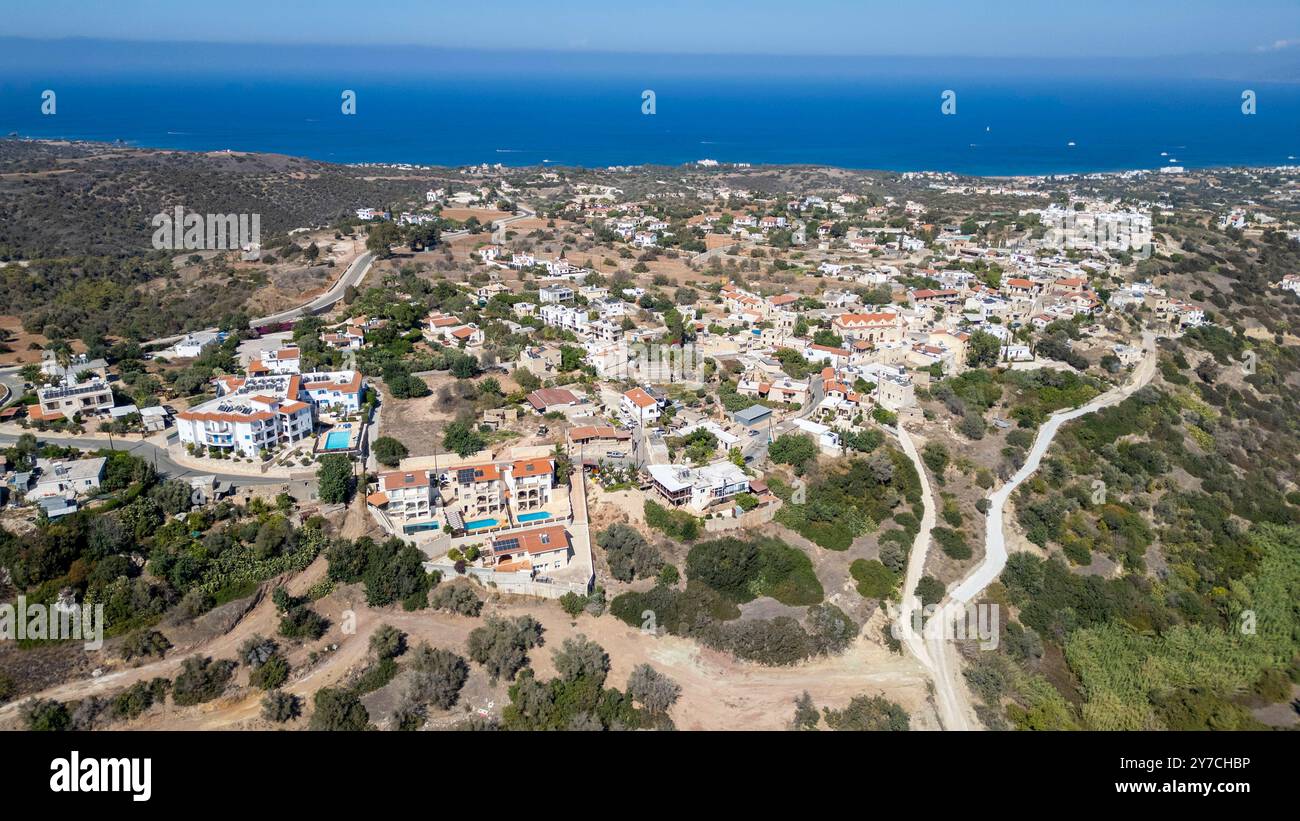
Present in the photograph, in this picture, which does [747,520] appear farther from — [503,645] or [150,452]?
[150,452]

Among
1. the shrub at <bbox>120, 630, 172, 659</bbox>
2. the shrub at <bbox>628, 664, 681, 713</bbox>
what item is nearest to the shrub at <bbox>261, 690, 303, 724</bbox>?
the shrub at <bbox>120, 630, 172, 659</bbox>

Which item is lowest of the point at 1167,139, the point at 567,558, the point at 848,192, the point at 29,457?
the point at 567,558

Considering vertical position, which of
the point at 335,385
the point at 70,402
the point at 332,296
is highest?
the point at 332,296

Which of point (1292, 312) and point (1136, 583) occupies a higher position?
point (1292, 312)

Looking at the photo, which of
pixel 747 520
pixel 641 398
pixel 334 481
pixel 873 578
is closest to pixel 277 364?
pixel 334 481

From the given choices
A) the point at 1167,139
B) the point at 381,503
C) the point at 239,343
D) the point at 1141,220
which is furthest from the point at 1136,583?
the point at 1167,139

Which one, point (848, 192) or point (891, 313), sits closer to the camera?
point (891, 313)

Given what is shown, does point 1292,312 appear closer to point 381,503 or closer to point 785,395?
point 785,395
